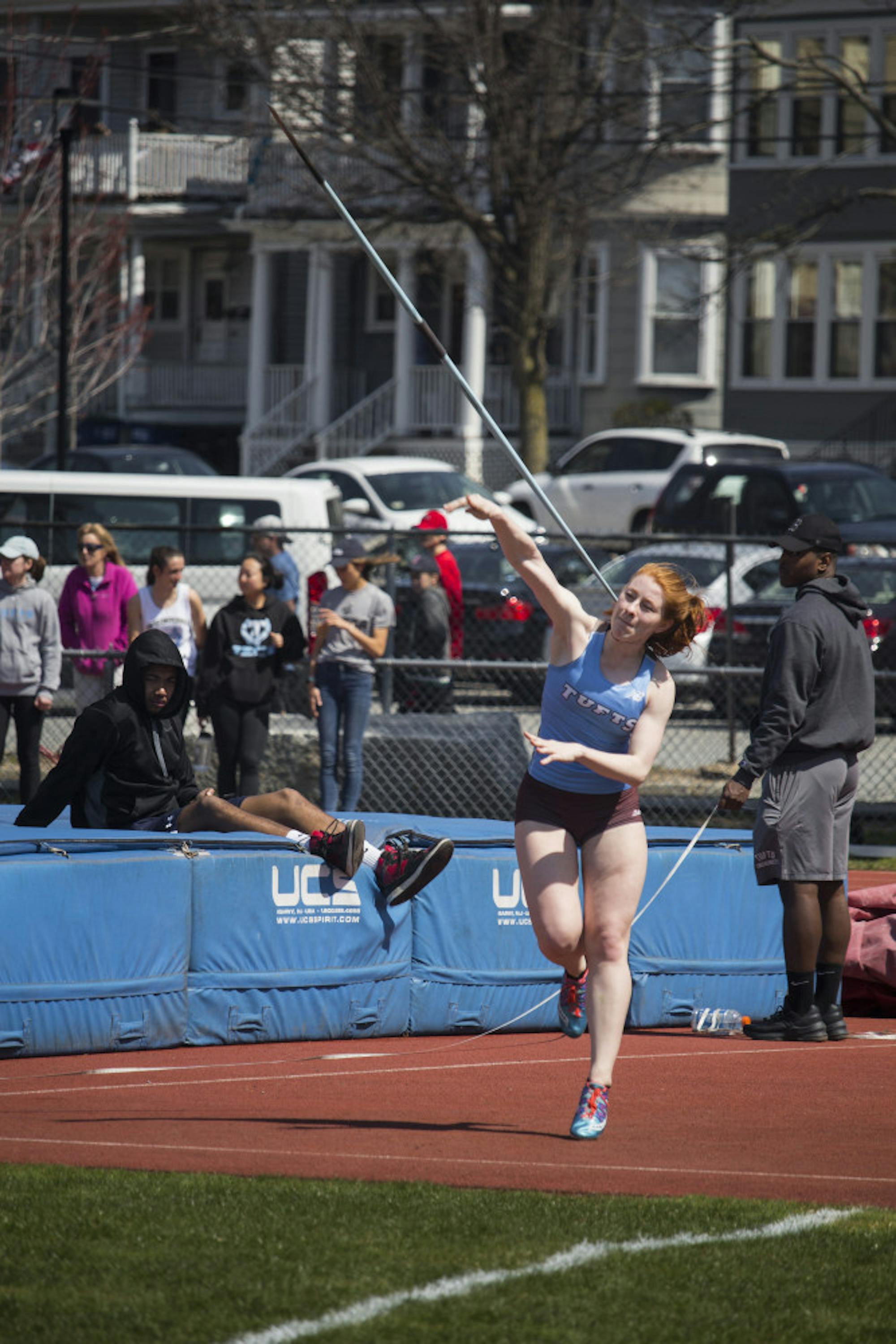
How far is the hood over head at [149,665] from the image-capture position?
27.1 ft

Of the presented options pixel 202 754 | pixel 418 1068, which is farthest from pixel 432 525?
pixel 418 1068

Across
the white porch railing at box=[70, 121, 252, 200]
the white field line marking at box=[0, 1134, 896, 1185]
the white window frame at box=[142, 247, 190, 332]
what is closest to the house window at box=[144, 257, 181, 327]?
the white window frame at box=[142, 247, 190, 332]

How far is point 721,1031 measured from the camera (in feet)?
27.0

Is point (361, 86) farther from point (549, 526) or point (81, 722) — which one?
point (81, 722)

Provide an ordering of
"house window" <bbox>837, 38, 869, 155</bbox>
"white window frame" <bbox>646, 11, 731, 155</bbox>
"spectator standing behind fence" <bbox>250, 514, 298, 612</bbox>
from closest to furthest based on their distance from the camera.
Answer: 1. "spectator standing behind fence" <bbox>250, 514, 298, 612</bbox>
2. "white window frame" <bbox>646, 11, 731, 155</bbox>
3. "house window" <bbox>837, 38, 869, 155</bbox>

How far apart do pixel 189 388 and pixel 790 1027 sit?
3249 cm

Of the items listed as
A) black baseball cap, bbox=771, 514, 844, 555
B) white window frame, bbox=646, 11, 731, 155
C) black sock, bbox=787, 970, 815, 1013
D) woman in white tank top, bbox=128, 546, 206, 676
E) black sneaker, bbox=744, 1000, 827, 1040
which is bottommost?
black sneaker, bbox=744, 1000, 827, 1040

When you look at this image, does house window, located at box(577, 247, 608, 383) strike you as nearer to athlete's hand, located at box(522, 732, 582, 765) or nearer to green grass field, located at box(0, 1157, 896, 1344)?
athlete's hand, located at box(522, 732, 582, 765)

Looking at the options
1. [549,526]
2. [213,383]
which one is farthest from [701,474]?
[213,383]

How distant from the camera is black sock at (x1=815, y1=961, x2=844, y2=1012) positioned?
7871 millimetres

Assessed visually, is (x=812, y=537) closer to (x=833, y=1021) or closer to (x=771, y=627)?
(x=833, y=1021)

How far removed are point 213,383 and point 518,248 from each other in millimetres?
12980

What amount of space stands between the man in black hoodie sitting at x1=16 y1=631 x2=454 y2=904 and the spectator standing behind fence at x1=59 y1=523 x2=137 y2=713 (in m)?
4.64

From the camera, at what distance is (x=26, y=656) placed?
11.7 meters
